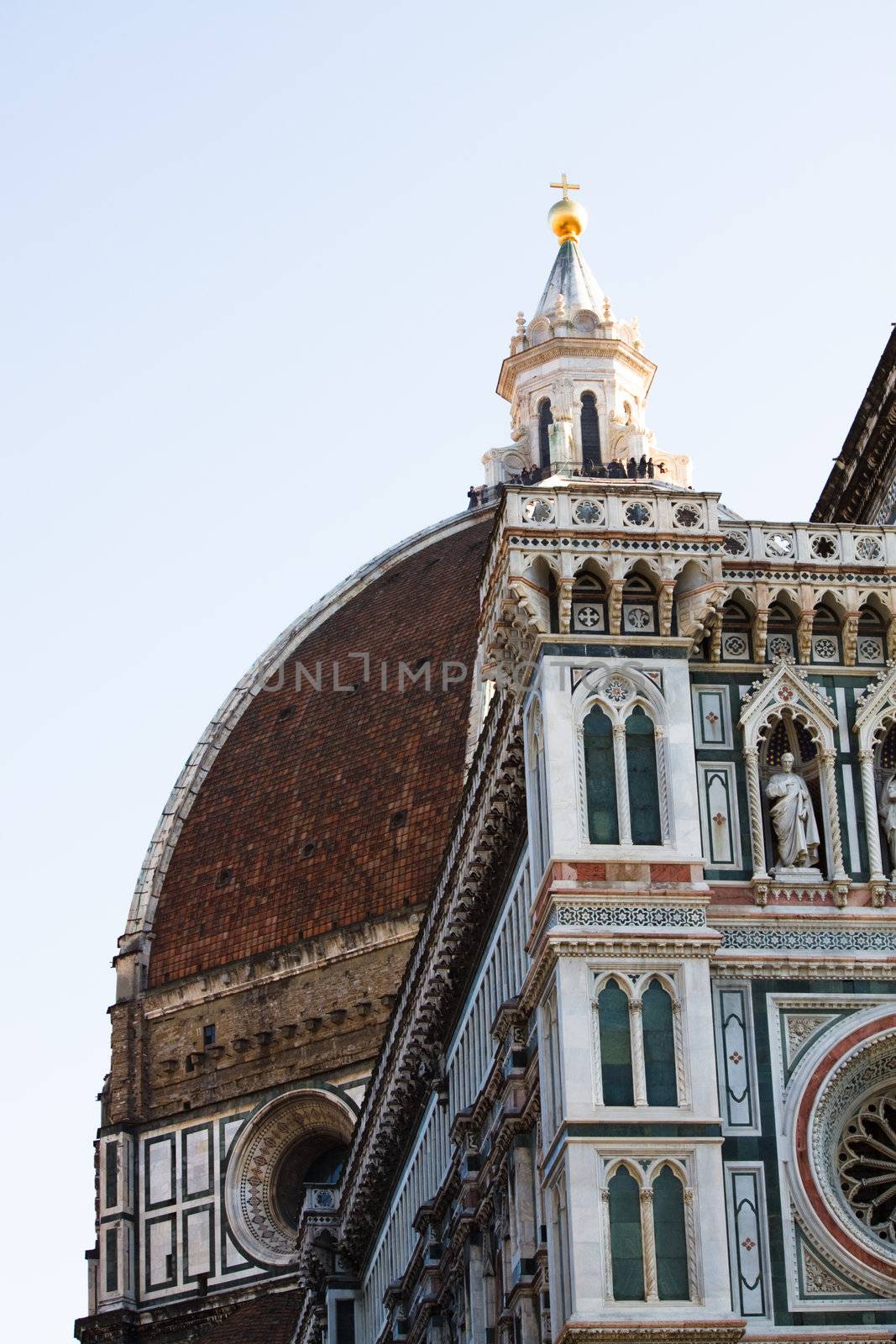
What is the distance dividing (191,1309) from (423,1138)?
26.5 meters

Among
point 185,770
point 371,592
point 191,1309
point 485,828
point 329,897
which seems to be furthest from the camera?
point 371,592

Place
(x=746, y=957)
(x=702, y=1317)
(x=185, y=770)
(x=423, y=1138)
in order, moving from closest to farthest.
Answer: (x=702, y=1317) → (x=746, y=957) → (x=423, y=1138) → (x=185, y=770)

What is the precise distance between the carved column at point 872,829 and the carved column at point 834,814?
0.23m

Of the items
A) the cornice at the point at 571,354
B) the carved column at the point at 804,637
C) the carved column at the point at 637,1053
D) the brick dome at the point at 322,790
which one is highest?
the cornice at the point at 571,354

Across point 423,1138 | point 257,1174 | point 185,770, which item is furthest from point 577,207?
point 423,1138

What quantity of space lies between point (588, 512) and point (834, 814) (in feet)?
10.7

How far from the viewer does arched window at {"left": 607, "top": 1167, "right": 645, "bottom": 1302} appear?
2047 centimetres

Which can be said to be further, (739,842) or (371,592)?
(371,592)

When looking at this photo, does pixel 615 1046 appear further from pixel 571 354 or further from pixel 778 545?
pixel 571 354

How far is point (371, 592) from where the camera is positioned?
69.9 meters

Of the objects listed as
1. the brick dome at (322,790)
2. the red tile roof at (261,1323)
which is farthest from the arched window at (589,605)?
the brick dome at (322,790)

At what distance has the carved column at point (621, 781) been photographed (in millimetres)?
22203

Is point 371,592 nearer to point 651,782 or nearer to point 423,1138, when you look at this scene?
point 423,1138

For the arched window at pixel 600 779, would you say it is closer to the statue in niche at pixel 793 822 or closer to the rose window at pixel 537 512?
the statue in niche at pixel 793 822
